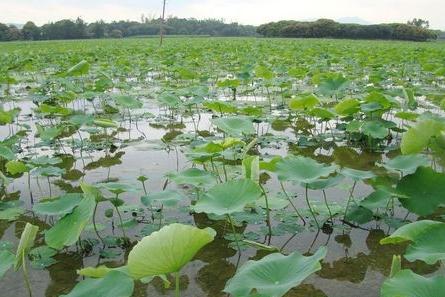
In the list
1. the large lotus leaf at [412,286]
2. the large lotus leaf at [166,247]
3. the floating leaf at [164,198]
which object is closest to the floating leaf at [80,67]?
the floating leaf at [164,198]

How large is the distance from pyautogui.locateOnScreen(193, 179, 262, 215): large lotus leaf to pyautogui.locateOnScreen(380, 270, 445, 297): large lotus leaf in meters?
0.64

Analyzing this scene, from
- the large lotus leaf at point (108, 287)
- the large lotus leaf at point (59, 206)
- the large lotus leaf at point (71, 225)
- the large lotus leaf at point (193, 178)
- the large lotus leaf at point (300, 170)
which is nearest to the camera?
the large lotus leaf at point (108, 287)

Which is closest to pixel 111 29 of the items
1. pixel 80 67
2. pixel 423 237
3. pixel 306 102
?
pixel 80 67

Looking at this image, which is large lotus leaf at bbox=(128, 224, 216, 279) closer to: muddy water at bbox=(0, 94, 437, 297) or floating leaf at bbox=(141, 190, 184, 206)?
muddy water at bbox=(0, 94, 437, 297)

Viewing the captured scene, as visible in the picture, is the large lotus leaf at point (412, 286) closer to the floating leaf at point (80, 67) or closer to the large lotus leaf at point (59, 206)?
the large lotus leaf at point (59, 206)

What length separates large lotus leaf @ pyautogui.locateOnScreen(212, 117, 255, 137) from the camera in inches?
109

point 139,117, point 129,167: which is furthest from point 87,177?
point 139,117

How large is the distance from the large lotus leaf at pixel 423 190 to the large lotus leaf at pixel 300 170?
0.31 m

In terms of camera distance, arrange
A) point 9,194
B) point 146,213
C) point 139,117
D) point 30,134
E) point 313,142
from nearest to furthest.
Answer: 1. point 146,213
2. point 9,194
3. point 313,142
4. point 30,134
5. point 139,117

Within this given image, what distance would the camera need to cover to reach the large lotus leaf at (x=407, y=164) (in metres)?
2.12

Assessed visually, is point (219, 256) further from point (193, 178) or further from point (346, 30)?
Answer: point (346, 30)

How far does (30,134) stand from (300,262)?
3666 mm

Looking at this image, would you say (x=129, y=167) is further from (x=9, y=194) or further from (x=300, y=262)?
(x=300, y=262)

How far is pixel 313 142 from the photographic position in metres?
3.82
